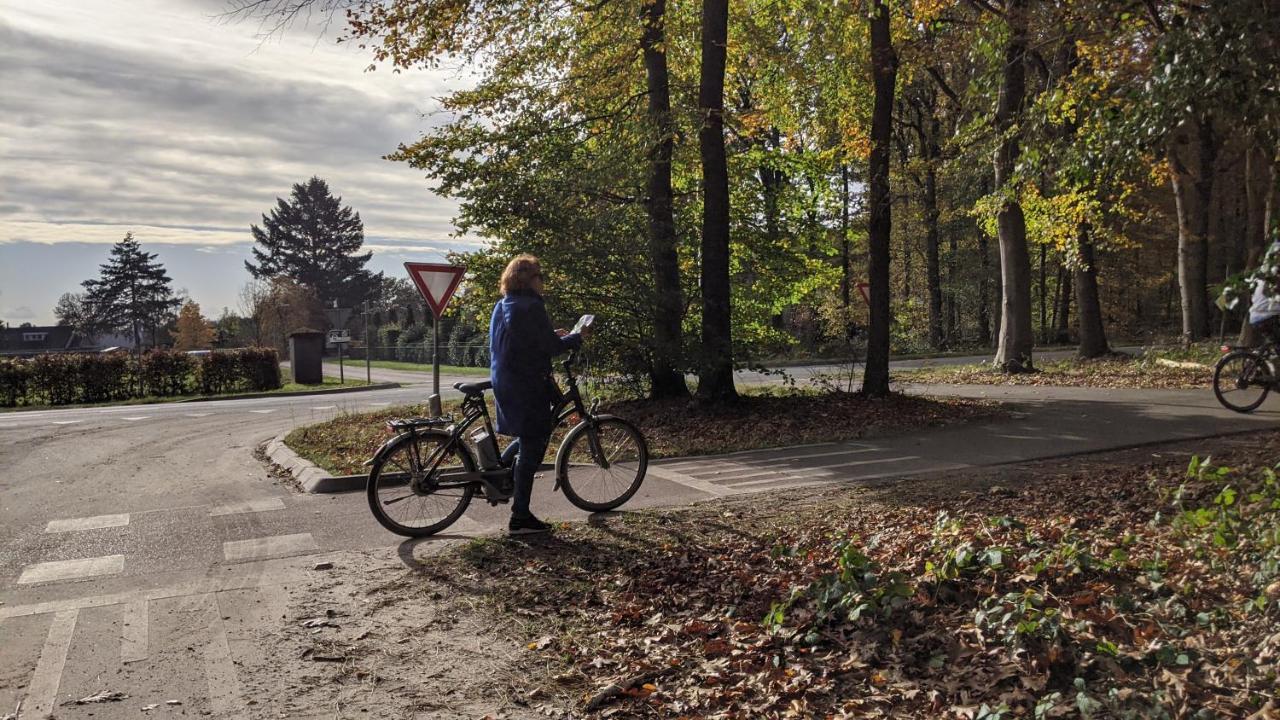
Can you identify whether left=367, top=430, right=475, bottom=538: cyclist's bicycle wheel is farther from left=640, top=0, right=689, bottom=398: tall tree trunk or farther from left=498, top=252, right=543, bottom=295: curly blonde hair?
left=640, top=0, right=689, bottom=398: tall tree trunk

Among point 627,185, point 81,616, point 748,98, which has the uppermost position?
point 748,98

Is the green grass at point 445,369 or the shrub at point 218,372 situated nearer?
the shrub at point 218,372

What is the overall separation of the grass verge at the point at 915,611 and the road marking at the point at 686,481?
189cm

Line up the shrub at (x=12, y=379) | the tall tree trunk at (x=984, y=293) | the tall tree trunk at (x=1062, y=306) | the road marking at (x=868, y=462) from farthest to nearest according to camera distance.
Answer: the tall tree trunk at (x=1062, y=306)
the tall tree trunk at (x=984, y=293)
the shrub at (x=12, y=379)
the road marking at (x=868, y=462)

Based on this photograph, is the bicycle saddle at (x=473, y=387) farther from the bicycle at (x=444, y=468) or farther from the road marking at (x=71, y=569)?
the road marking at (x=71, y=569)

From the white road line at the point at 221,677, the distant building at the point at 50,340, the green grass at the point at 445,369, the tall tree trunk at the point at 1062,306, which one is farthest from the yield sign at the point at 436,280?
the distant building at the point at 50,340

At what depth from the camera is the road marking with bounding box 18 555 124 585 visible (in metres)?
5.91

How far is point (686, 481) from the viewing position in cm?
890

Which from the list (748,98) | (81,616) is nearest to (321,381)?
(748,98)

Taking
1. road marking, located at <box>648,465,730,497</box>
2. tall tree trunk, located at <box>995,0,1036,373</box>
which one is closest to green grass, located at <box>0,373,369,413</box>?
road marking, located at <box>648,465,730,497</box>

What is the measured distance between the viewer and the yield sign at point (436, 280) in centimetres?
1312

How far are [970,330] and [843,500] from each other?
41485mm

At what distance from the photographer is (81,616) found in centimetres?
509

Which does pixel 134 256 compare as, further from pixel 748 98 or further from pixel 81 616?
pixel 81 616
